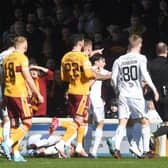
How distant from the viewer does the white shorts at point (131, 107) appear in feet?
54.3

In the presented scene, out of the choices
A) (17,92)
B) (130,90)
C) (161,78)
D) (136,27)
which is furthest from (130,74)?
(136,27)

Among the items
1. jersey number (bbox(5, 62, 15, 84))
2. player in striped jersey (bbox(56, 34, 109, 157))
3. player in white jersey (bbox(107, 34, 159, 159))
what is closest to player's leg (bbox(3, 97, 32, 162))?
jersey number (bbox(5, 62, 15, 84))

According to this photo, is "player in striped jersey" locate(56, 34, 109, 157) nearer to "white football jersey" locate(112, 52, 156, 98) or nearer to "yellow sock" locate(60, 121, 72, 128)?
"yellow sock" locate(60, 121, 72, 128)

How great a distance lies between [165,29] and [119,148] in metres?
4.37

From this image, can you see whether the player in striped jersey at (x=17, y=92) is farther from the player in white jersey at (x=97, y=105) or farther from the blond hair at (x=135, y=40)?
the player in white jersey at (x=97, y=105)

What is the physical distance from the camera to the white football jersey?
1645cm

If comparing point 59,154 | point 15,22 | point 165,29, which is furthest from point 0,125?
point 15,22

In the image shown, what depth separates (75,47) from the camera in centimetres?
1719

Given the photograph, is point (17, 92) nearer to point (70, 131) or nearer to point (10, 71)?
point (10, 71)

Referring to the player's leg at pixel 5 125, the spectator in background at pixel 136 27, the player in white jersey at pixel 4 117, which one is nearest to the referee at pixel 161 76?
the spectator in background at pixel 136 27

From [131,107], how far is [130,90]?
0.30 m

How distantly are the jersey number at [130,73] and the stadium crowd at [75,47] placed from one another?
2cm

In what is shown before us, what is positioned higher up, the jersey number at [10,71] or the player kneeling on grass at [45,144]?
the jersey number at [10,71]

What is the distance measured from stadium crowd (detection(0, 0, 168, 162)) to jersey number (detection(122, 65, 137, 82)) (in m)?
0.02
